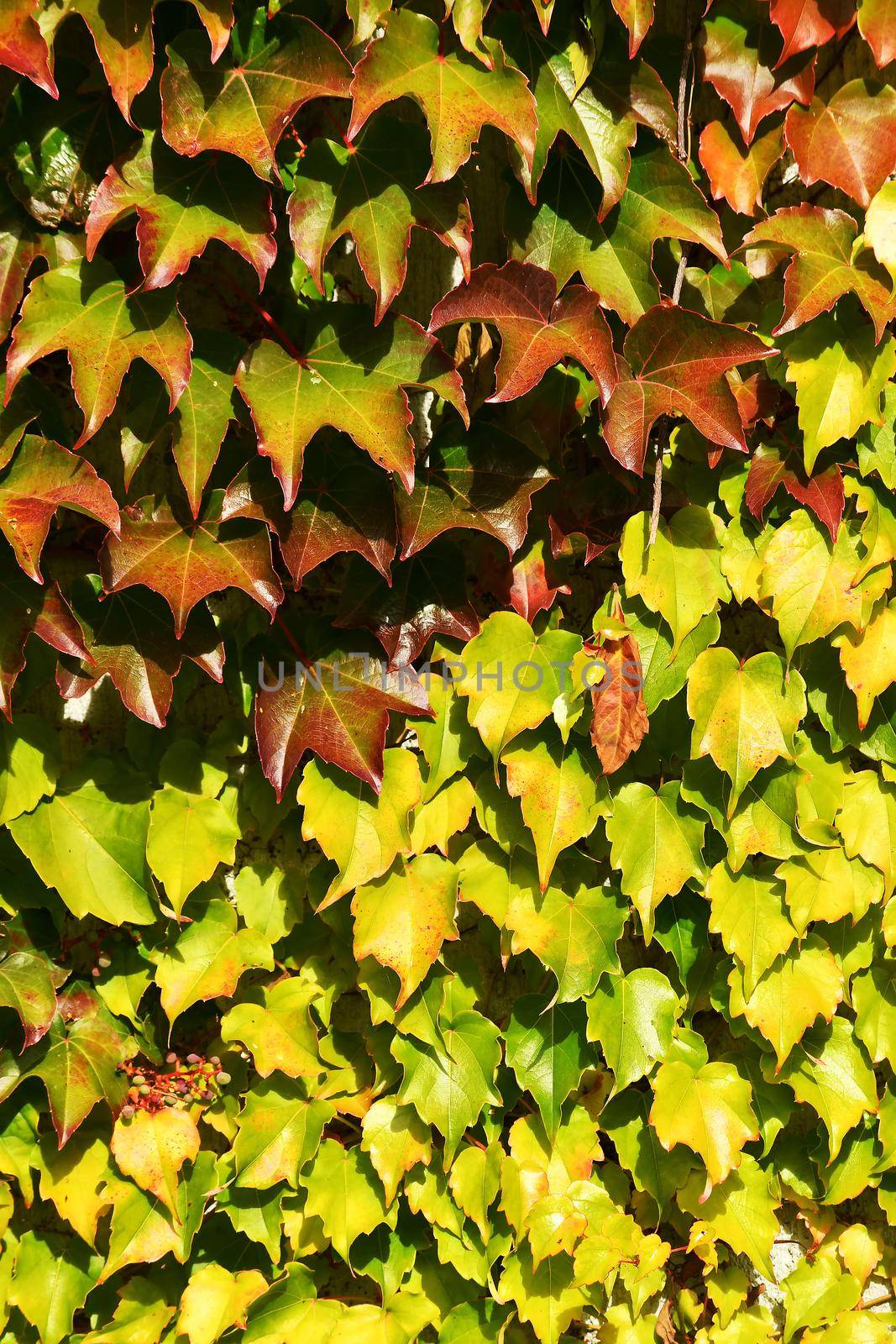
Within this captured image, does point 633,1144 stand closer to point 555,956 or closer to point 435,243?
point 555,956

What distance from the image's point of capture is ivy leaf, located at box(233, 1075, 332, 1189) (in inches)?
75.8

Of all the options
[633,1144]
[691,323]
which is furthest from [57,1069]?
[691,323]

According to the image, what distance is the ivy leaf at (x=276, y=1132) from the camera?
6.31ft

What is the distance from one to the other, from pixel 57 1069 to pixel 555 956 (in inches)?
38.1

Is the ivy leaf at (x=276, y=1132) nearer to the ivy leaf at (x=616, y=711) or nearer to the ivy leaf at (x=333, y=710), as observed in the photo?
the ivy leaf at (x=333, y=710)

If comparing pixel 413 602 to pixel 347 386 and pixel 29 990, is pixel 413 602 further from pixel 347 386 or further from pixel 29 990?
pixel 29 990

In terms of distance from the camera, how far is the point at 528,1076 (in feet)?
6.52

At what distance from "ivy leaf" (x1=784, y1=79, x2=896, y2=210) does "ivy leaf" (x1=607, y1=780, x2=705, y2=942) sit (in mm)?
1152

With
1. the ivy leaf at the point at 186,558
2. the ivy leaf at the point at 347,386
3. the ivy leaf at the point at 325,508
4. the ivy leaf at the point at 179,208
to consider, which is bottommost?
the ivy leaf at the point at 186,558

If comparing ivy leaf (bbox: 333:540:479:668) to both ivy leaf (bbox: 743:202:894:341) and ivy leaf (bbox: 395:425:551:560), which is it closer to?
ivy leaf (bbox: 395:425:551:560)

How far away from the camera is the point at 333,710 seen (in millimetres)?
1824

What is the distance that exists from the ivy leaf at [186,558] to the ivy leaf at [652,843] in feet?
2.57

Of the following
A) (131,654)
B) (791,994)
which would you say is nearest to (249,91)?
(131,654)

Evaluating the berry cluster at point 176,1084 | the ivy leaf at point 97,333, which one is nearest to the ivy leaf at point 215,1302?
the berry cluster at point 176,1084
